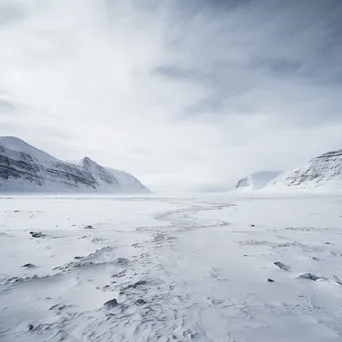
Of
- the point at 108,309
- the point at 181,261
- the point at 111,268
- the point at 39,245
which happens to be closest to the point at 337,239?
the point at 181,261

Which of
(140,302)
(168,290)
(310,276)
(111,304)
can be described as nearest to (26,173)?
(168,290)

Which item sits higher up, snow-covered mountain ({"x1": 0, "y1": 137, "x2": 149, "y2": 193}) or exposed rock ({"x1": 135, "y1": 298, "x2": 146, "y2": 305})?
snow-covered mountain ({"x1": 0, "y1": 137, "x2": 149, "y2": 193})

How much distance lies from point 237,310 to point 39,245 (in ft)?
31.2

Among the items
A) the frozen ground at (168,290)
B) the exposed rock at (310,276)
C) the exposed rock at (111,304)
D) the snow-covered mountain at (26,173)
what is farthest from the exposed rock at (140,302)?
the snow-covered mountain at (26,173)

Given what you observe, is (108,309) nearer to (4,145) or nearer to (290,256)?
(290,256)

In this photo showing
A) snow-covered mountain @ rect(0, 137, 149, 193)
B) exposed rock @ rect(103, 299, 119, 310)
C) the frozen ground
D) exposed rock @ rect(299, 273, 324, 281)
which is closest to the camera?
the frozen ground

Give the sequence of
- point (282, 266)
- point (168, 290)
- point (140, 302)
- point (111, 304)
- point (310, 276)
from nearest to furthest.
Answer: point (111, 304)
point (140, 302)
point (168, 290)
point (310, 276)
point (282, 266)

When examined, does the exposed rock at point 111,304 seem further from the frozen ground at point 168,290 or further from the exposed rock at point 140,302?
the exposed rock at point 140,302

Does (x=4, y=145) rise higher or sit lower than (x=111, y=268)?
higher

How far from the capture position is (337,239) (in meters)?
14.2

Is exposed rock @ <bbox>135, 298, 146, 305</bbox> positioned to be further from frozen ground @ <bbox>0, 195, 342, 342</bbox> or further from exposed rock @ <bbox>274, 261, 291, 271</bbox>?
exposed rock @ <bbox>274, 261, 291, 271</bbox>

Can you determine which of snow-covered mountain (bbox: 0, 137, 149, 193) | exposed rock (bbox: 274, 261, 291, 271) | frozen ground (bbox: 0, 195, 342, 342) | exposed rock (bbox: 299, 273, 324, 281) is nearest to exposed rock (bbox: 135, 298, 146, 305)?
frozen ground (bbox: 0, 195, 342, 342)

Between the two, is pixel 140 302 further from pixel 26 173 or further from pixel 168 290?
pixel 26 173

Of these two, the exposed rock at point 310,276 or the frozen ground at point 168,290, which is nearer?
the frozen ground at point 168,290
